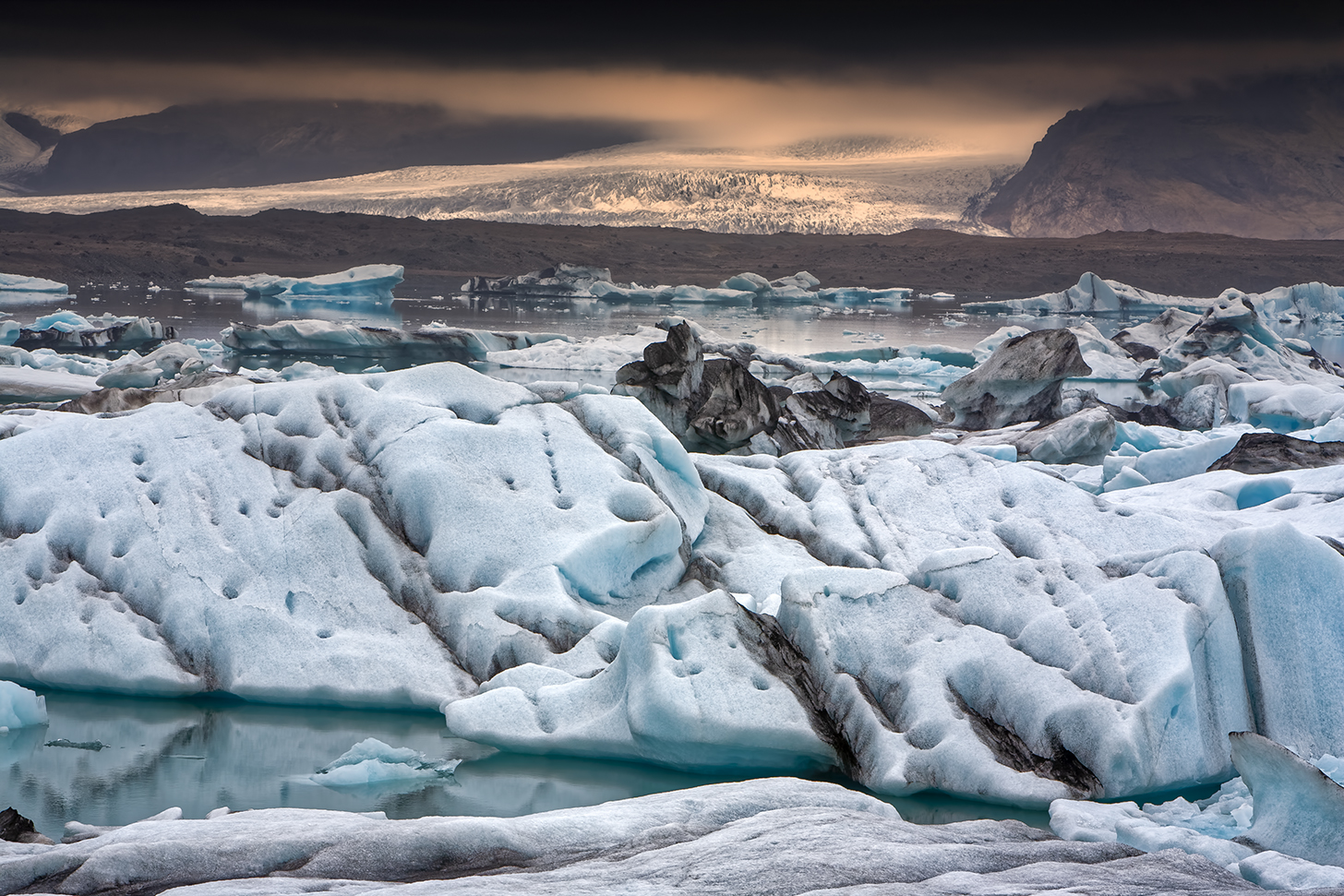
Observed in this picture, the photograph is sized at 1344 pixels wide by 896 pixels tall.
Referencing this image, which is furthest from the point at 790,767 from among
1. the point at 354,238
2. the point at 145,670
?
the point at 354,238

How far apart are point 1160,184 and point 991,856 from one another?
314 feet

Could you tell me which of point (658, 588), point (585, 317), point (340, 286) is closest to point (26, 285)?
point (340, 286)

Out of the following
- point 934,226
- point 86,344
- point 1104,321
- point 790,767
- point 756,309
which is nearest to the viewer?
point 790,767

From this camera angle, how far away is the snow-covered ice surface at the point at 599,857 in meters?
2.64

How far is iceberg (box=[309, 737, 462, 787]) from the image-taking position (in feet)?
13.1

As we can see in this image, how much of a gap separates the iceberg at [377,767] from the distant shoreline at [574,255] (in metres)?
40.1

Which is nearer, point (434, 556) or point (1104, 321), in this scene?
point (434, 556)

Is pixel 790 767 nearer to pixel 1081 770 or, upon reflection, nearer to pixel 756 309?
pixel 1081 770

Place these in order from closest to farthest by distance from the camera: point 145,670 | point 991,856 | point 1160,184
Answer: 1. point 991,856
2. point 145,670
3. point 1160,184

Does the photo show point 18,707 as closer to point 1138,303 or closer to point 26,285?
point 26,285

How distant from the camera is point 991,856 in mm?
2953

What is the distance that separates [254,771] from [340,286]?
3155 cm

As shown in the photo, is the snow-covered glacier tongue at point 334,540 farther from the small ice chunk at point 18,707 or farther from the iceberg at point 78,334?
the iceberg at point 78,334

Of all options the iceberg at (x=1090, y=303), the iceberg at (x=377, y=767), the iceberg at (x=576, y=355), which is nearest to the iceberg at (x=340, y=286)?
the iceberg at (x=576, y=355)
